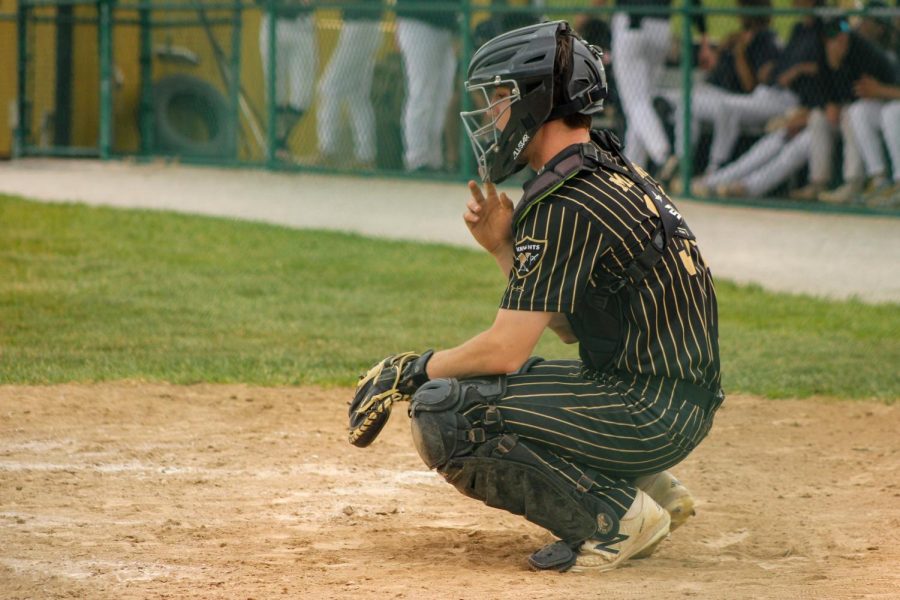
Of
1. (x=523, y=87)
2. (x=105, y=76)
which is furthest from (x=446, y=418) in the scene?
(x=105, y=76)

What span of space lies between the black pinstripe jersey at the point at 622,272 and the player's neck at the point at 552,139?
109 millimetres

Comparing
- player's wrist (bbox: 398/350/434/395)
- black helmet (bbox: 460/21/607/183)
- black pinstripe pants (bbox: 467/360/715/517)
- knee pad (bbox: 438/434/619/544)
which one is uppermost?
black helmet (bbox: 460/21/607/183)

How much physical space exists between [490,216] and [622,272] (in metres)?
0.49

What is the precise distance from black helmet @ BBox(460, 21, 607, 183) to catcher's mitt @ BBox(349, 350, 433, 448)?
2.08 feet

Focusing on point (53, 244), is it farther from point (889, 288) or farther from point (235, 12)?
point (889, 288)

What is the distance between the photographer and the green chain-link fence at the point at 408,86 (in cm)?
1112

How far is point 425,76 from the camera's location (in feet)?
41.0

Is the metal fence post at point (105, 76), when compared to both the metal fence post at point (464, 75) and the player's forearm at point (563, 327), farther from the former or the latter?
the player's forearm at point (563, 327)

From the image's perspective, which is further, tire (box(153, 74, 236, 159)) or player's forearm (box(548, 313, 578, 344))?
tire (box(153, 74, 236, 159))

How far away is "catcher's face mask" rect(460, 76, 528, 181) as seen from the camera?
12.8ft

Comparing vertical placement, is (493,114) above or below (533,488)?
above

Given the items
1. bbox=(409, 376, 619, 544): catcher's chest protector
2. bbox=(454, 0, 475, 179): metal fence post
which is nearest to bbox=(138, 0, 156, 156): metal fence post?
bbox=(454, 0, 475, 179): metal fence post

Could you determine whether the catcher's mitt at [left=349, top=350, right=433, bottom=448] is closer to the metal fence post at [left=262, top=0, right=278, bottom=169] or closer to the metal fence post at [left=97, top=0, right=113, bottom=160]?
the metal fence post at [left=262, top=0, right=278, bottom=169]

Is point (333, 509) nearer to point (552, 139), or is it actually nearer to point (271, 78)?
point (552, 139)
